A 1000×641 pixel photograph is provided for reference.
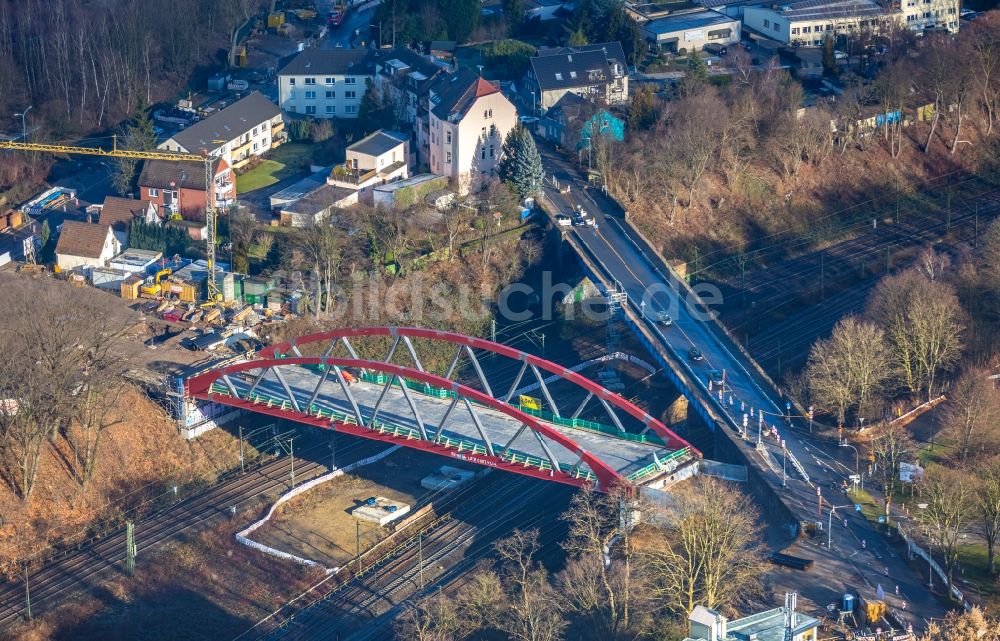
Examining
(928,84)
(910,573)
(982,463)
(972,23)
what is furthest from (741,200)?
(910,573)

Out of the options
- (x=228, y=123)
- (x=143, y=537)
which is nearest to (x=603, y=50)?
(x=228, y=123)

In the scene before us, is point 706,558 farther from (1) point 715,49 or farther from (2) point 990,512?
(1) point 715,49

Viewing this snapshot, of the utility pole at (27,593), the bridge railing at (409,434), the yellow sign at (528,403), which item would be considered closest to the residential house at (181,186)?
the bridge railing at (409,434)

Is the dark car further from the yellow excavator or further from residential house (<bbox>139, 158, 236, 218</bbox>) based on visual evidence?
the yellow excavator

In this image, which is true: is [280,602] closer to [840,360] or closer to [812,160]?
[840,360]

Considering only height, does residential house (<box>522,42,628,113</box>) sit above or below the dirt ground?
above

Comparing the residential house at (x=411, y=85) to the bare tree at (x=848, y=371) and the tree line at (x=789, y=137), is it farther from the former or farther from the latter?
the bare tree at (x=848, y=371)

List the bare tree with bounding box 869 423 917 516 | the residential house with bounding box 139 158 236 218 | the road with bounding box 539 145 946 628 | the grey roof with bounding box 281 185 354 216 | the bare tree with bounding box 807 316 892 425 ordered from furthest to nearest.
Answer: the residential house with bounding box 139 158 236 218 → the grey roof with bounding box 281 185 354 216 → the bare tree with bounding box 807 316 892 425 → the bare tree with bounding box 869 423 917 516 → the road with bounding box 539 145 946 628

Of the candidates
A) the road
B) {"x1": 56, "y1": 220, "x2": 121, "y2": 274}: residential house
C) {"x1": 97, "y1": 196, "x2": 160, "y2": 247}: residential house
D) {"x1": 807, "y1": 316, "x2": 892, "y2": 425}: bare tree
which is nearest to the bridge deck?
the road

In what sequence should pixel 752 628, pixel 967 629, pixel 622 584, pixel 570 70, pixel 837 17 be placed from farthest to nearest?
pixel 837 17 → pixel 570 70 → pixel 622 584 → pixel 967 629 → pixel 752 628
